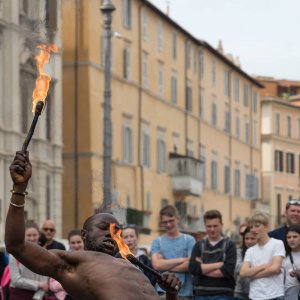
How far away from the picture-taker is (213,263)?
12734 millimetres

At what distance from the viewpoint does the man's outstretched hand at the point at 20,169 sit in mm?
6629

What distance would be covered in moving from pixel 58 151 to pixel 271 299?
2682 centimetres

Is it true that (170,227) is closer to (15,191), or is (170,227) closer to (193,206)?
(15,191)

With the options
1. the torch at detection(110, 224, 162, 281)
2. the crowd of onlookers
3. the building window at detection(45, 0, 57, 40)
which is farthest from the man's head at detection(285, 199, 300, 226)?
the building window at detection(45, 0, 57, 40)

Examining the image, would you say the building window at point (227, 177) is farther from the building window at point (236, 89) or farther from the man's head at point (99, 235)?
the man's head at point (99, 235)

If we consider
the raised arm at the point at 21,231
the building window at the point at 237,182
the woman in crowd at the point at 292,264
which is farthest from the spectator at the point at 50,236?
the building window at the point at 237,182

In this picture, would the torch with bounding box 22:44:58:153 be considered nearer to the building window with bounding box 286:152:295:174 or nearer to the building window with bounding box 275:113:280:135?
the building window with bounding box 275:113:280:135

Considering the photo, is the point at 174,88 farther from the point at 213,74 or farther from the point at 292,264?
the point at 292,264

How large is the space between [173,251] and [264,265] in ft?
3.68

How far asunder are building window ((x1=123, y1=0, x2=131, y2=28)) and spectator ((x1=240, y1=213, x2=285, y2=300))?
3375cm

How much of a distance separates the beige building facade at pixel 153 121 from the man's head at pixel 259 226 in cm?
2101

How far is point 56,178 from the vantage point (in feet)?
128

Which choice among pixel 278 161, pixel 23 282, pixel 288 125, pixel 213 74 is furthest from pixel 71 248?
pixel 288 125

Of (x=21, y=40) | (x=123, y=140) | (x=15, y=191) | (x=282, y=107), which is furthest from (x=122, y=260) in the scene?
(x=282, y=107)
